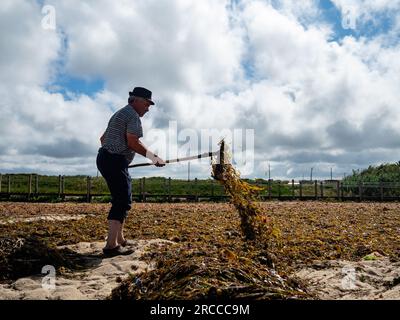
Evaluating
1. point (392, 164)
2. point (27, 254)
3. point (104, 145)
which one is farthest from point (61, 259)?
point (392, 164)

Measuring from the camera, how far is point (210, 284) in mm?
3660

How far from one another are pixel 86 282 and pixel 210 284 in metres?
1.63

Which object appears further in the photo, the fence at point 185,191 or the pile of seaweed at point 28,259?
the fence at point 185,191

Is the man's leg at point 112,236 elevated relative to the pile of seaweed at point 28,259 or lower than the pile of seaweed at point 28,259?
elevated

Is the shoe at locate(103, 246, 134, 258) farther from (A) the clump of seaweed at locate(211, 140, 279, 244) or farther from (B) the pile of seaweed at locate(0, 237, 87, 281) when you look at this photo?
(A) the clump of seaweed at locate(211, 140, 279, 244)

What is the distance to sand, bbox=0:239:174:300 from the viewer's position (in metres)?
4.12

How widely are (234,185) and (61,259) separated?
2.98 meters

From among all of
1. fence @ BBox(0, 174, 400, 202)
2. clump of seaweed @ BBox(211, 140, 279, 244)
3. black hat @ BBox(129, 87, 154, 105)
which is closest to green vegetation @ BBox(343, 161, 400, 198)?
fence @ BBox(0, 174, 400, 202)

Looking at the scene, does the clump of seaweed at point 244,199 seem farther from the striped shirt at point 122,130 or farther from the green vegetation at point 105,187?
the green vegetation at point 105,187

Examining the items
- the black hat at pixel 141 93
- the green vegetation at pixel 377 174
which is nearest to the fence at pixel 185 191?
the green vegetation at pixel 377 174

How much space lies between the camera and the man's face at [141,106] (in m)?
6.15
